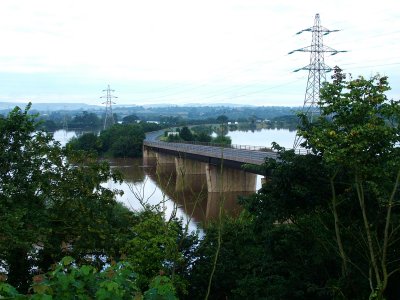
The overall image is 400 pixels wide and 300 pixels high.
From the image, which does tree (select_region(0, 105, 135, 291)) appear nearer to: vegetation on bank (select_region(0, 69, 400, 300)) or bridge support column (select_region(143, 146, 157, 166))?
vegetation on bank (select_region(0, 69, 400, 300))

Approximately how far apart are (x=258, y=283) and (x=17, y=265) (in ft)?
23.9

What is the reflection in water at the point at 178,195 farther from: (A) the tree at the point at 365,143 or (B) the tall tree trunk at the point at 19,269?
(A) the tree at the point at 365,143

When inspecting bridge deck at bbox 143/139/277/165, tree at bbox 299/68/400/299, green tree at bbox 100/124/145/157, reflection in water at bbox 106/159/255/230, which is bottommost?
reflection in water at bbox 106/159/255/230

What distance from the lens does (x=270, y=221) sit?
41.6 ft

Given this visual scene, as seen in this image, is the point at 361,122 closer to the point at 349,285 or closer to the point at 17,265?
the point at 349,285

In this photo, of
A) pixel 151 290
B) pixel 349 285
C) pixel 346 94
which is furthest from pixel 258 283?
pixel 151 290

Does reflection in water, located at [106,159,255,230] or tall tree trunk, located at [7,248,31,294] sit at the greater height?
tall tree trunk, located at [7,248,31,294]

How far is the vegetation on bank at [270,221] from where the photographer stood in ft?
34.3

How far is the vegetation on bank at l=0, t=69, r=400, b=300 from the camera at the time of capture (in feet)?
34.3

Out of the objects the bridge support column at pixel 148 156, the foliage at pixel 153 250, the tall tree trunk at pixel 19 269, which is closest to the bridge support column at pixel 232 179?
the bridge support column at pixel 148 156

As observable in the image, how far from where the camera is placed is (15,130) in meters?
15.4

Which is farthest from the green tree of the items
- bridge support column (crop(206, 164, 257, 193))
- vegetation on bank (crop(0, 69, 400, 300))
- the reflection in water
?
vegetation on bank (crop(0, 69, 400, 300))

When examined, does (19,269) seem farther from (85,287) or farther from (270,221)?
(85,287)

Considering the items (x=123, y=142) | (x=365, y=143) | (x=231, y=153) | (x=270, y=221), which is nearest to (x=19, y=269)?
(x=270, y=221)
